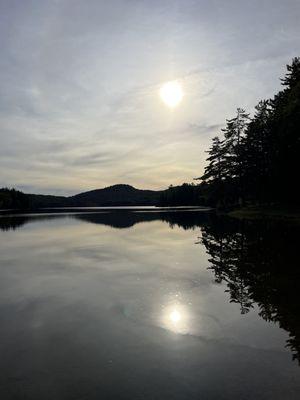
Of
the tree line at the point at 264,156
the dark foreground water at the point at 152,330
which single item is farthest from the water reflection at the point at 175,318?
the tree line at the point at 264,156

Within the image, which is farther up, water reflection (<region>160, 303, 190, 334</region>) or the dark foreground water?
the dark foreground water

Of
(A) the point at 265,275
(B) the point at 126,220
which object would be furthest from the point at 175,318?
(B) the point at 126,220

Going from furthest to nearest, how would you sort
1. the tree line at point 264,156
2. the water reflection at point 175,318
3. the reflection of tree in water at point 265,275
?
the tree line at point 264,156, the reflection of tree in water at point 265,275, the water reflection at point 175,318

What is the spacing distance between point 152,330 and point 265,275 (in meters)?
8.22

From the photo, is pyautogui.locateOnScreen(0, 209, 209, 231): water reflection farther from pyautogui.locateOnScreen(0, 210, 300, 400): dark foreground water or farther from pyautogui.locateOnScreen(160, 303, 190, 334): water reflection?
pyautogui.locateOnScreen(160, 303, 190, 334): water reflection

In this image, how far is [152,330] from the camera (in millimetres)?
10320

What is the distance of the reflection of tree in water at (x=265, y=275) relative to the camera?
37.4ft

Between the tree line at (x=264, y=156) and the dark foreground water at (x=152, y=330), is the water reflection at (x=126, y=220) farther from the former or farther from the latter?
the dark foreground water at (x=152, y=330)

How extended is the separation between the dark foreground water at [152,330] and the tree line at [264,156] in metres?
28.7

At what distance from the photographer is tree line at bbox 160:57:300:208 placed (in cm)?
4653

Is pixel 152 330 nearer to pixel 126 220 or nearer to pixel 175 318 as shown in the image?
pixel 175 318

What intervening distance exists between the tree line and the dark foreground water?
28663mm

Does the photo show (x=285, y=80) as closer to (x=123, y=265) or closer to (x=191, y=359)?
(x=123, y=265)

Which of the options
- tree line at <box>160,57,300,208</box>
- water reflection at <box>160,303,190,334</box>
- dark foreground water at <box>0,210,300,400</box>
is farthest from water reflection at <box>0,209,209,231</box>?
water reflection at <box>160,303,190,334</box>
